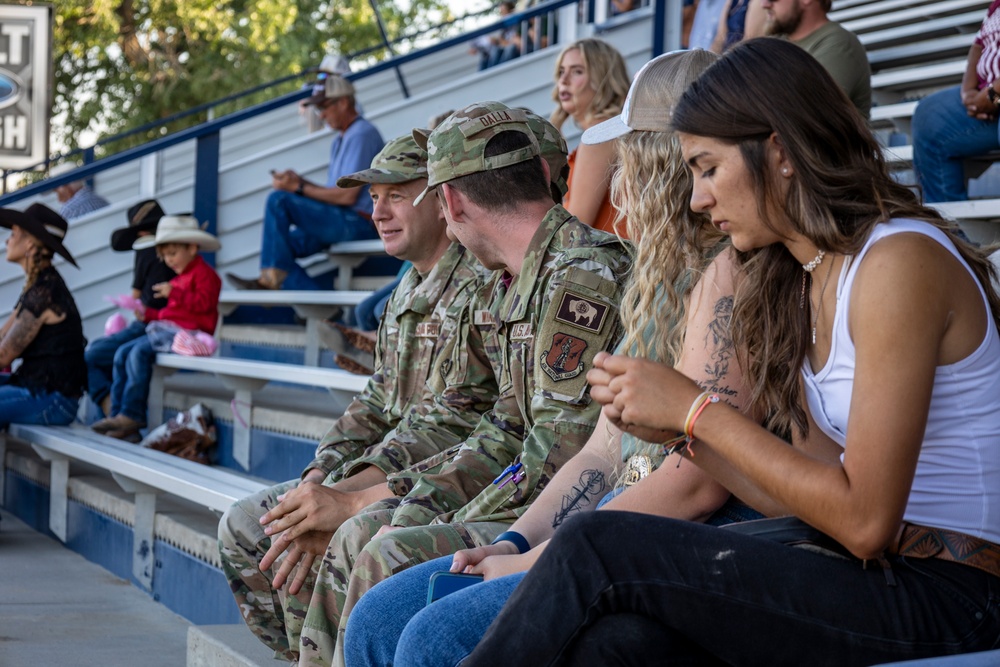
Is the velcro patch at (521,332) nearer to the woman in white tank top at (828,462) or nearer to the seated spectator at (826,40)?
the woman in white tank top at (828,462)

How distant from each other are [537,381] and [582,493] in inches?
10.8

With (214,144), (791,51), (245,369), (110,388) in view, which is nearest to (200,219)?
(214,144)

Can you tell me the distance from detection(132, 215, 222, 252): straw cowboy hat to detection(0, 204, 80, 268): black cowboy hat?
47 centimetres

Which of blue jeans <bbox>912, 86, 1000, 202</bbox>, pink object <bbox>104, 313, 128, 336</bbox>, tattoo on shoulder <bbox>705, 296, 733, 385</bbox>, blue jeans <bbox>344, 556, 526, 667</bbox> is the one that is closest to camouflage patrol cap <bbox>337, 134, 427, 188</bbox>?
blue jeans <bbox>344, 556, 526, 667</bbox>

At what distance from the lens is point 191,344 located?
5695mm

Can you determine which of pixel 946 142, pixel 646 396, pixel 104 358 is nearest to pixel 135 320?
pixel 104 358

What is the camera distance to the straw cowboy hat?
238 inches

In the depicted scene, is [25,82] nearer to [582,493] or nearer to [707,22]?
[707,22]

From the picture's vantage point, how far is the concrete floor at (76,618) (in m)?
3.59

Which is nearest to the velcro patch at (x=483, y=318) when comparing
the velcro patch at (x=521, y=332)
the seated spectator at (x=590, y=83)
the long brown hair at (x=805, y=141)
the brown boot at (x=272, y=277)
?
the velcro patch at (x=521, y=332)

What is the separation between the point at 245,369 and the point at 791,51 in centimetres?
366

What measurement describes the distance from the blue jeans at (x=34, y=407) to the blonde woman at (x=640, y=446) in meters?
4.23

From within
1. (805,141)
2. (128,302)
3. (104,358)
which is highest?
(805,141)

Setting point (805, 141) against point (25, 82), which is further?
point (25, 82)
